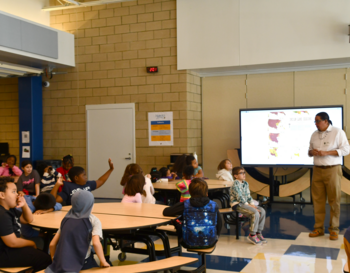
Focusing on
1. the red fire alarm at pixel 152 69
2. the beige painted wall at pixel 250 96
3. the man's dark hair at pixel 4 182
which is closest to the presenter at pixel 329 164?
the beige painted wall at pixel 250 96

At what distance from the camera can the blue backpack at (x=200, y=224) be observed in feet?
11.1

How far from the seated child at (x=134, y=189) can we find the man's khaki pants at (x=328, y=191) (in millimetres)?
2433

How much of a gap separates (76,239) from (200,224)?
3.97ft

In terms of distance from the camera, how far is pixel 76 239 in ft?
8.39

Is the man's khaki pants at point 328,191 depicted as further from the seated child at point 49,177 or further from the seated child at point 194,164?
the seated child at point 49,177

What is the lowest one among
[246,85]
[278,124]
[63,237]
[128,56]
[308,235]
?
[308,235]

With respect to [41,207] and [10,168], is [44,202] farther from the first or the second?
[10,168]

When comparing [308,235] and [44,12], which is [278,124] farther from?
[44,12]

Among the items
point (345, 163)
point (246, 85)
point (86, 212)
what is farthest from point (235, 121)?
point (86, 212)

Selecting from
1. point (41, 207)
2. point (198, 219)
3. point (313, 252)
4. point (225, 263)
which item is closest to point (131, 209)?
point (198, 219)

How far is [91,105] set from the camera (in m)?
8.61

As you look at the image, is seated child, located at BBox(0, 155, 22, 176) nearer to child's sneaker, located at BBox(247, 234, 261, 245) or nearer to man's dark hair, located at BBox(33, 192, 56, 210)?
man's dark hair, located at BBox(33, 192, 56, 210)

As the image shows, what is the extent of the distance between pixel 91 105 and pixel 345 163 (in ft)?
17.7

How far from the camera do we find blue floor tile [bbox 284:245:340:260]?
4223 mm
